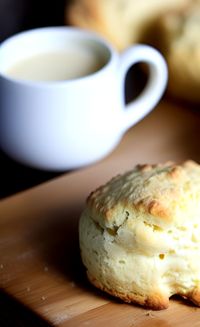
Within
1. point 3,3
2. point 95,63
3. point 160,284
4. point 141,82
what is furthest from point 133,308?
point 3,3

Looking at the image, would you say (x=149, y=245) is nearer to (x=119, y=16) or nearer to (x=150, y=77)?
(x=150, y=77)

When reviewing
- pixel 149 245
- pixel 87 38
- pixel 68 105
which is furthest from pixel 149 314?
pixel 87 38

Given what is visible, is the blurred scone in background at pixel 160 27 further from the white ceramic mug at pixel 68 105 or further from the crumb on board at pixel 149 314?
the crumb on board at pixel 149 314

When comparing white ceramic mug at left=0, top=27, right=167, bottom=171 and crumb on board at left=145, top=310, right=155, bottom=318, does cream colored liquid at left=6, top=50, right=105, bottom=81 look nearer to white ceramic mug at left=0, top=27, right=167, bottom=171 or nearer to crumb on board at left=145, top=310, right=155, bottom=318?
white ceramic mug at left=0, top=27, right=167, bottom=171

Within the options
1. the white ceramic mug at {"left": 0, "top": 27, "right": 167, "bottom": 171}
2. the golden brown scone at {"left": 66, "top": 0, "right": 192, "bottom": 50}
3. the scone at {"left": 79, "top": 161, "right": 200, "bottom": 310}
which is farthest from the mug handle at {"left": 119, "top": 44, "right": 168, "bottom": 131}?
the scone at {"left": 79, "top": 161, "right": 200, "bottom": 310}

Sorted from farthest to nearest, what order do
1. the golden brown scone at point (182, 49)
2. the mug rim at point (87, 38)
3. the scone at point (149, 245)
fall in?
the golden brown scone at point (182, 49) < the mug rim at point (87, 38) < the scone at point (149, 245)

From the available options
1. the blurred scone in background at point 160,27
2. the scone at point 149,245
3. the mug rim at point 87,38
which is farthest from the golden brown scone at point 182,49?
the scone at point 149,245

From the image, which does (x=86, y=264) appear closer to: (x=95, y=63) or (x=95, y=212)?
(x=95, y=212)
